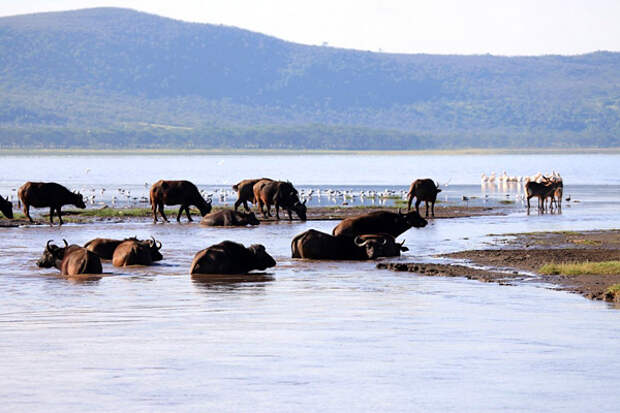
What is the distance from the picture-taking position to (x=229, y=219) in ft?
108

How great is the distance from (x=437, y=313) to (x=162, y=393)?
5.63 m

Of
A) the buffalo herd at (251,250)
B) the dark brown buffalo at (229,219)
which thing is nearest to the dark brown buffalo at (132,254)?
the buffalo herd at (251,250)

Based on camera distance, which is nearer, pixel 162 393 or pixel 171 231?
pixel 162 393

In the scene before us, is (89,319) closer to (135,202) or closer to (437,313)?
(437,313)

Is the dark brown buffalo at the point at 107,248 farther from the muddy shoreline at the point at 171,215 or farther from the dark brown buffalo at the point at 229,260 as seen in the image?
the muddy shoreline at the point at 171,215

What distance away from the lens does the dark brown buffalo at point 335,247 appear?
22.1 m

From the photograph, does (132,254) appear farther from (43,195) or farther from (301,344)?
(43,195)

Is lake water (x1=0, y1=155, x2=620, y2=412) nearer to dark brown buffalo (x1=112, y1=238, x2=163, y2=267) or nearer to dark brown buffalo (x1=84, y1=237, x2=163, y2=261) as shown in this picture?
dark brown buffalo (x1=112, y1=238, x2=163, y2=267)

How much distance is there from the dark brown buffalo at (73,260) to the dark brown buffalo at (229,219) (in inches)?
499

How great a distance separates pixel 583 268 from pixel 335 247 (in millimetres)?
4957

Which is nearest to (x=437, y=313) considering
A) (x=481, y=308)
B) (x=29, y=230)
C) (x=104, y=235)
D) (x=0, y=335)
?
(x=481, y=308)

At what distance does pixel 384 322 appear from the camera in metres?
14.4

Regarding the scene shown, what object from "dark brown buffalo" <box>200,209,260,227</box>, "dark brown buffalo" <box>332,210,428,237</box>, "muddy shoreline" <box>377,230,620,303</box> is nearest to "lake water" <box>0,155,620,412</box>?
"muddy shoreline" <box>377,230,620,303</box>

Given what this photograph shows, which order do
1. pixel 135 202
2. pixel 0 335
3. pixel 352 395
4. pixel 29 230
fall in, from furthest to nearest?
1. pixel 135 202
2. pixel 29 230
3. pixel 0 335
4. pixel 352 395
